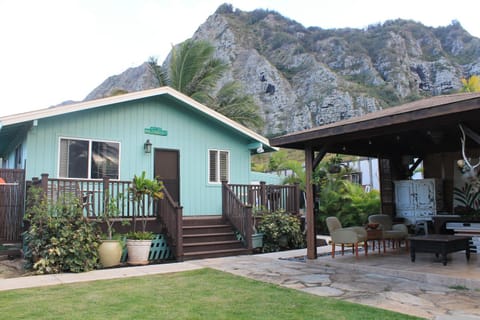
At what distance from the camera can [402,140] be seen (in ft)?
33.0

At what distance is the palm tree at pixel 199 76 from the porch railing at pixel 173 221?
9184 millimetres

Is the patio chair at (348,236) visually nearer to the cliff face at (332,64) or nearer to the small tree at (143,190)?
the small tree at (143,190)

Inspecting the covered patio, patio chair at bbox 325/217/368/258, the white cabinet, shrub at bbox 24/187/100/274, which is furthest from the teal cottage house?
patio chair at bbox 325/217/368/258

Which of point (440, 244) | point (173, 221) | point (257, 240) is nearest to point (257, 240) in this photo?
point (257, 240)

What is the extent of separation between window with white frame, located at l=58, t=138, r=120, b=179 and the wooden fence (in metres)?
0.90

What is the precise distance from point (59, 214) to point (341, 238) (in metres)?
5.64

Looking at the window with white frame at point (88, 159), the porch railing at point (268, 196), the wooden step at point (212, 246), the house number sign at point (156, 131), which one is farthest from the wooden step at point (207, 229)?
the house number sign at point (156, 131)

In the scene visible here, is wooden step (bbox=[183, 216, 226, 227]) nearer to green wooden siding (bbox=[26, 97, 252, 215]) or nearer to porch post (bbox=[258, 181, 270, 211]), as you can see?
green wooden siding (bbox=[26, 97, 252, 215])

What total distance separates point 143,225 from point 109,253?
3.73ft

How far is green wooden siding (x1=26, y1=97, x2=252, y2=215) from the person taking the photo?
955cm

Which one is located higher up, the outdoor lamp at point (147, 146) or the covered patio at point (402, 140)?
the outdoor lamp at point (147, 146)

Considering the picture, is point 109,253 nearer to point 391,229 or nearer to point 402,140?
point 391,229

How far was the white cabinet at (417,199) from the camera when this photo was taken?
11383mm

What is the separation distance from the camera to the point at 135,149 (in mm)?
10719
